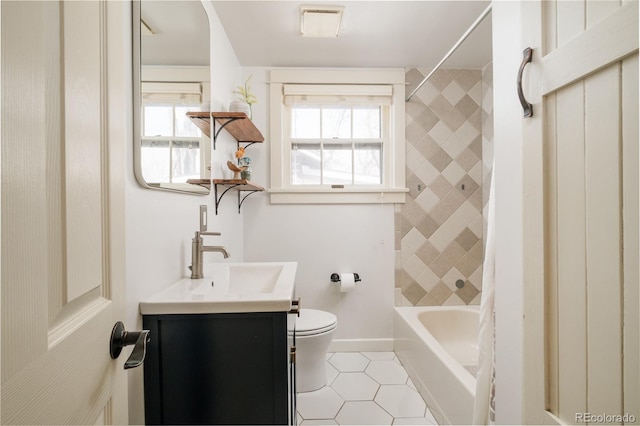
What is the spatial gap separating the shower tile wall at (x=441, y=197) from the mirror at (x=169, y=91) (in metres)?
1.71

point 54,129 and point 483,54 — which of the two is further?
point 483,54

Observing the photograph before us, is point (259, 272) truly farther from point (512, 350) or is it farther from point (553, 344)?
point (553, 344)

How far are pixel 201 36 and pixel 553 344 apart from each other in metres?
1.85

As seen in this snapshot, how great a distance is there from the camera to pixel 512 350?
97 centimetres

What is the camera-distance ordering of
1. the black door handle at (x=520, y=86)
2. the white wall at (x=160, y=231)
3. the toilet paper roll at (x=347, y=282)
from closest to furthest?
the black door handle at (x=520, y=86) < the white wall at (x=160, y=231) < the toilet paper roll at (x=347, y=282)

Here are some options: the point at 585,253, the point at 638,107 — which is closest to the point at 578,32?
the point at 638,107

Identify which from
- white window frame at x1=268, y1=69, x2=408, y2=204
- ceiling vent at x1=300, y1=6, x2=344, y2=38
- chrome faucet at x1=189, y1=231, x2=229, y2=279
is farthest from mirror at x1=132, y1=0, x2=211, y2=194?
white window frame at x1=268, y1=69, x2=408, y2=204

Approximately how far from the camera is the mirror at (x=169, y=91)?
1056mm

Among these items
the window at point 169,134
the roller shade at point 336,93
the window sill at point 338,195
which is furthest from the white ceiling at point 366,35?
the window sill at point 338,195

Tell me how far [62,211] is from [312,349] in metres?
1.80

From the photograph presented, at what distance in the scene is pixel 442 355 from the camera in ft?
5.83

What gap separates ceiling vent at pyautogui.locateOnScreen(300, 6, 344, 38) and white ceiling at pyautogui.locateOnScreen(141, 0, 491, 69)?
3 cm

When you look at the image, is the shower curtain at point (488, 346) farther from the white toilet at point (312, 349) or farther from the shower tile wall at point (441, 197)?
the shower tile wall at point (441, 197)

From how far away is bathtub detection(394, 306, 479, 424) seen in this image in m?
1.54
